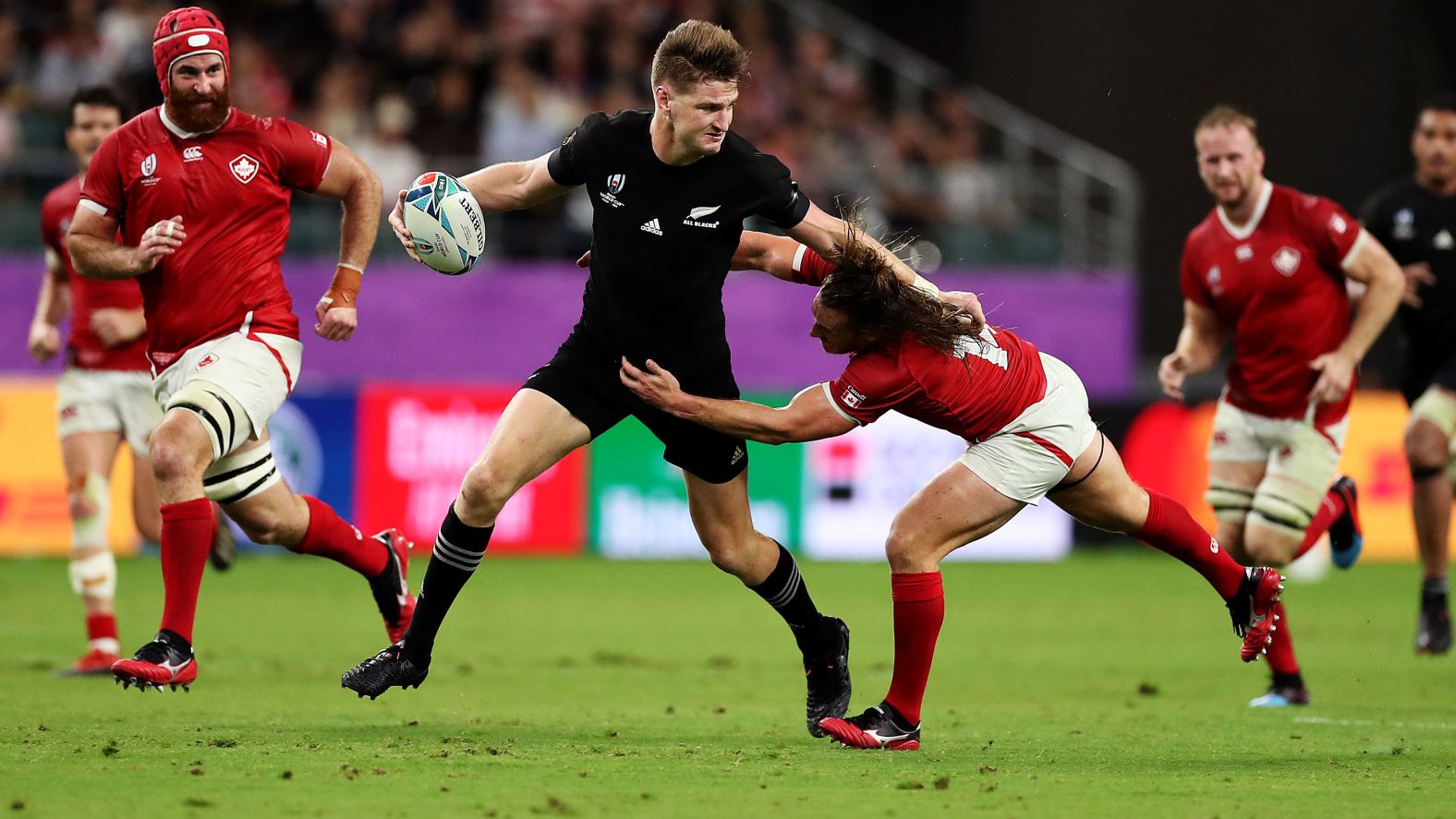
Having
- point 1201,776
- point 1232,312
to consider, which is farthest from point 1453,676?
point 1201,776

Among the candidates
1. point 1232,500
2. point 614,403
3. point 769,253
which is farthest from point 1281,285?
point 614,403

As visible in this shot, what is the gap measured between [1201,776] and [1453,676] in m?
4.27

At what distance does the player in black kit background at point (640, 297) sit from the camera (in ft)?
22.6

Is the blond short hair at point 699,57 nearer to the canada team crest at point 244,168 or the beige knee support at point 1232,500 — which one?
the canada team crest at point 244,168

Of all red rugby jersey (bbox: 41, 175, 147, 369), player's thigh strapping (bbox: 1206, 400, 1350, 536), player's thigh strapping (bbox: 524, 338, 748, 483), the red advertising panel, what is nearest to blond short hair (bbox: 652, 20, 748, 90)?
player's thigh strapping (bbox: 524, 338, 748, 483)

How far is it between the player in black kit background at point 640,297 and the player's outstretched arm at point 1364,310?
2628mm

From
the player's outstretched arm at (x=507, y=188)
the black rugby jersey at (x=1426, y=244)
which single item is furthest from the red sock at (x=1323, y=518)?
the player's outstretched arm at (x=507, y=188)

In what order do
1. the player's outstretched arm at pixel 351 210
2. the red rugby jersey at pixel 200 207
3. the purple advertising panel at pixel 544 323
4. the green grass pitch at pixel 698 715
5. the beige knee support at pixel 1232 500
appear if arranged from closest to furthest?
the green grass pitch at pixel 698 715
the red rugby jersey at pixel 200 207
the player's outstretched arm at pixel 351 210
the beige knee support at pixel 1232 500
the purple advertising panel at pixel 544 323

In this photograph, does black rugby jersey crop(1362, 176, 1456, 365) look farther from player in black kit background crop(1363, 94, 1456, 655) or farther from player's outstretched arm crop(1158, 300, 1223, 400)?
player's outstretched arm crop(1158, 300, 1223, 400)

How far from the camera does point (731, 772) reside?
20.4 feet

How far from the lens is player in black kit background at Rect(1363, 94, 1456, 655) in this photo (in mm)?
10031

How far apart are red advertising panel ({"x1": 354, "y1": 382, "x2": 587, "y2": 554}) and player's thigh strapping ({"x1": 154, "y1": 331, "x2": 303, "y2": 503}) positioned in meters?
8.75

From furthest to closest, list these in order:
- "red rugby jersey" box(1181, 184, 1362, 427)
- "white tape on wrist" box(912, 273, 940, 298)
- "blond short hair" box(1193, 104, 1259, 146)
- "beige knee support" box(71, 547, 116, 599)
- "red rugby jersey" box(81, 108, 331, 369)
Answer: "beige knee support" box(71, 547, 116, 599), "red rugby jersey" box(1181, 184, 1362, 427), "blond short hair" box(1193, 104, 1259, 146), "red rugby jersey" box(81, 108, 331, 369), "white tape on wrist" box(912, 273, 940, 298)

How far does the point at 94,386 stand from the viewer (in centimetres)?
944
